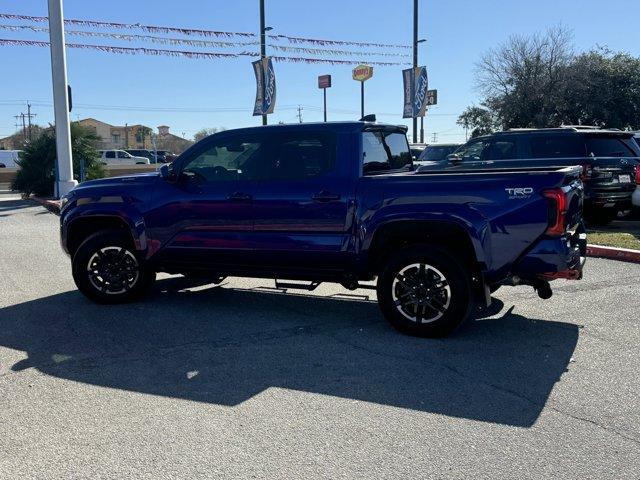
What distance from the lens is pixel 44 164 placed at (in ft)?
75.2

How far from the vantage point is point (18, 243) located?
468 inches

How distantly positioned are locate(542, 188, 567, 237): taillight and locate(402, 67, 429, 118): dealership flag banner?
2475cm

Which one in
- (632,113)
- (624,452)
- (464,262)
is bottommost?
(624,452)

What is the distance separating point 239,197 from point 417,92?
2467 centimetres

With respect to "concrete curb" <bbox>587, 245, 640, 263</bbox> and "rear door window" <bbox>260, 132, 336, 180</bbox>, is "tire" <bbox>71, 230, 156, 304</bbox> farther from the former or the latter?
"concrete curb" <bbox>587, 245, 640, 263</bbox>

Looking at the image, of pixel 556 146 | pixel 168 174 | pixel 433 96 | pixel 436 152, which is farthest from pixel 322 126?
pixel 433 96

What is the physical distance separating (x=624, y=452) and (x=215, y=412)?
243 cm

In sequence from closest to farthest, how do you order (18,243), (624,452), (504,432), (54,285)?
(624,452) → (504,432) → (54,285) → (18,243)

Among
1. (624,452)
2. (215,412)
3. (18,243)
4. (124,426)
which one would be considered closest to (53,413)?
(124,426)

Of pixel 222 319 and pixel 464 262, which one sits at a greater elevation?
pixel 464 262

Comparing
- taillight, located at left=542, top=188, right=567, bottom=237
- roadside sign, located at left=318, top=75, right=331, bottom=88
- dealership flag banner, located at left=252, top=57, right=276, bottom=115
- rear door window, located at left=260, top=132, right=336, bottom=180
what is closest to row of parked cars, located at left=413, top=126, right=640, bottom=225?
rear door window, located at left=260, top=132, right=336, bottom=180

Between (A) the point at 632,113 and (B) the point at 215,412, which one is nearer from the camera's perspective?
(B) the point at 215,412

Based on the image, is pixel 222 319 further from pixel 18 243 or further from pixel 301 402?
pixel 18 243

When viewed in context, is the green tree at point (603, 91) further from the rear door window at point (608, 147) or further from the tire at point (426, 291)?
the tire at point (426, 291)
